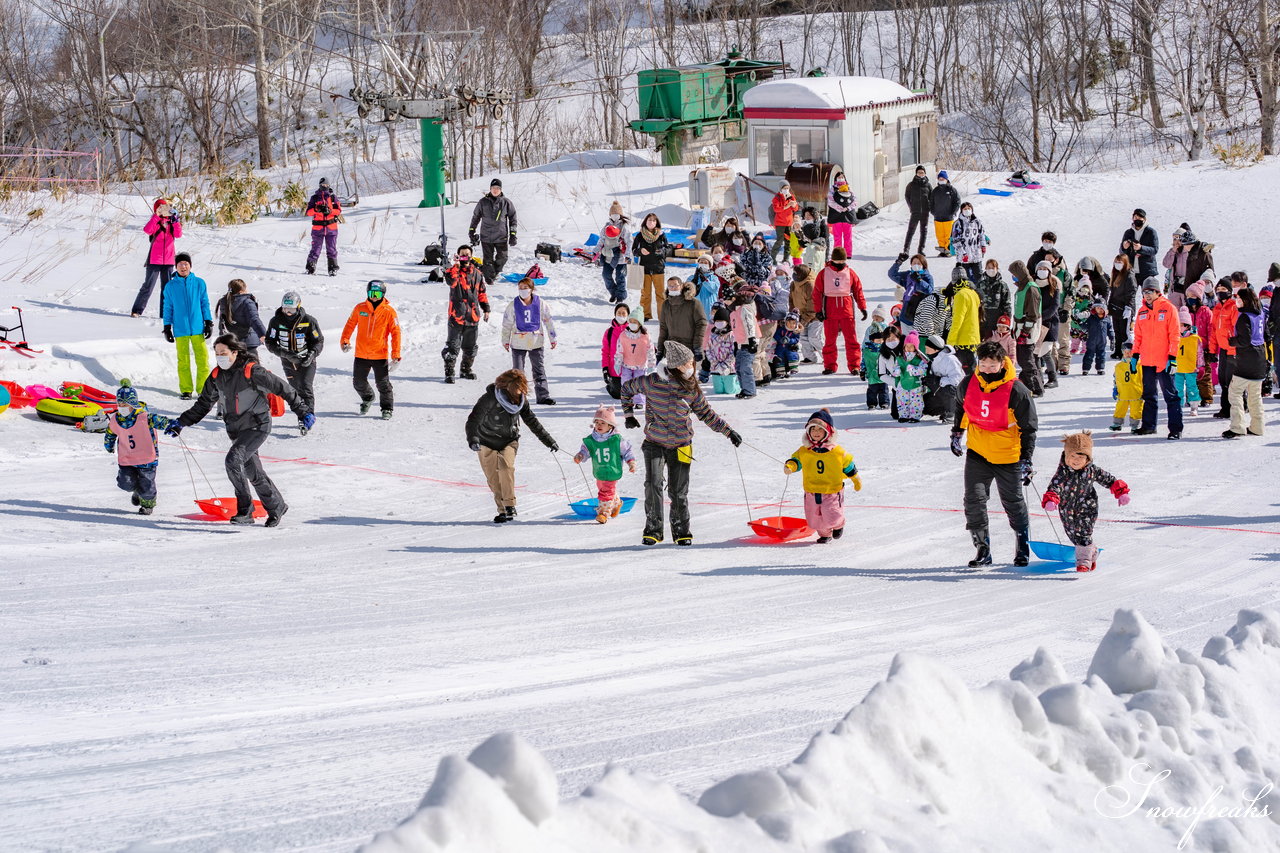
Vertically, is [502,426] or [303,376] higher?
[303,376]

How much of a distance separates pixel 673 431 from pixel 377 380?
562cm

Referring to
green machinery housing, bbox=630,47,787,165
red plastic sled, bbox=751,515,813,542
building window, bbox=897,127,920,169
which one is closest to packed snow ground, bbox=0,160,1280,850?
red plastic sled, bbox=751,515,813,542

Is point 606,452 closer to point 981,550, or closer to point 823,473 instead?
point 823,473

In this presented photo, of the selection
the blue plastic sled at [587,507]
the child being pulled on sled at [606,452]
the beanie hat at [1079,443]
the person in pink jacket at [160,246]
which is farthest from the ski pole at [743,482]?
the person in pink jacket at [160,246]

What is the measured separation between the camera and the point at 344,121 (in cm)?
4872

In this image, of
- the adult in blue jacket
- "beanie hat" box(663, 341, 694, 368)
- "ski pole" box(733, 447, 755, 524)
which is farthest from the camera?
the adult in blue jacket

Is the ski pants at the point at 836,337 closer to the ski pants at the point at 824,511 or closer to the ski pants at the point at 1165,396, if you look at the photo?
the ski pants at the point at 1165,396

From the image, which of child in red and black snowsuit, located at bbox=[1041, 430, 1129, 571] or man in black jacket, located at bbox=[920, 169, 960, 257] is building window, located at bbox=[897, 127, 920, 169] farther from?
child in red and black snowsuit, located at bbox=[1041, 430, 1129, 571]

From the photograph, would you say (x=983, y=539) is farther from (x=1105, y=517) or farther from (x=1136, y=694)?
(x=1136, y=694)

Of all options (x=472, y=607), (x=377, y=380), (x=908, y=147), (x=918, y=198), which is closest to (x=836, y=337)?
(x=377, y=380)

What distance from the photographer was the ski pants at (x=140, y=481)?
11.0 meters

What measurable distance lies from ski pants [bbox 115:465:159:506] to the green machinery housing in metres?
22.0

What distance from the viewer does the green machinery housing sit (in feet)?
104

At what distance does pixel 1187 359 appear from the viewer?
44.4 ft
